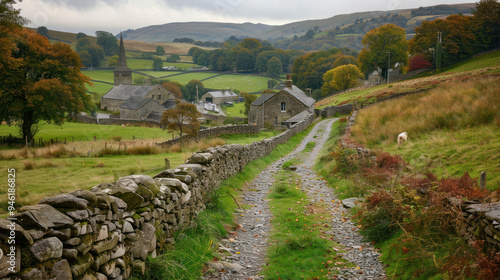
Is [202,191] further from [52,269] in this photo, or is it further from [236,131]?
[236,131]

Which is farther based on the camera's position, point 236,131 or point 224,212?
point 236,131

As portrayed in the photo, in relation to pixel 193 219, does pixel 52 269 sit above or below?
above

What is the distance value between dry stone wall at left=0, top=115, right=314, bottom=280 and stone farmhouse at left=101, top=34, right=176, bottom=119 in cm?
7389

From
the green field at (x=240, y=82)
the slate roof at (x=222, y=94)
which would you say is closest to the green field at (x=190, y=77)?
the green field at (x=240, y=82)

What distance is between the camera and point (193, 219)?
9141 mm

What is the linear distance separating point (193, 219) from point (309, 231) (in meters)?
3.07

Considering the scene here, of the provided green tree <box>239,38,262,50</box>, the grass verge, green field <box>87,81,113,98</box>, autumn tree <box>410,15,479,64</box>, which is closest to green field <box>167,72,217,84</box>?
green field <box>87,81,113,98</box>

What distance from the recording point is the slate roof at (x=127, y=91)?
9456 centimetres

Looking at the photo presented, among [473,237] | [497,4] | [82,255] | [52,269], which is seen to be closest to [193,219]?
[82,255]

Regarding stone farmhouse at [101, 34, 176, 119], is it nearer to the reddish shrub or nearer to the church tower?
the church tower

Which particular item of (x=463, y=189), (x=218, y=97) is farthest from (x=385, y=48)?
(x=463, y=189)

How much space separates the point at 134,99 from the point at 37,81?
54.1 meters

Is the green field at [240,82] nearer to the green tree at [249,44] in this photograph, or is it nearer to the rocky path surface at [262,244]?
the green tree at [249,44]

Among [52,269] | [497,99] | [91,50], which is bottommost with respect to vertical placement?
[52,269]
